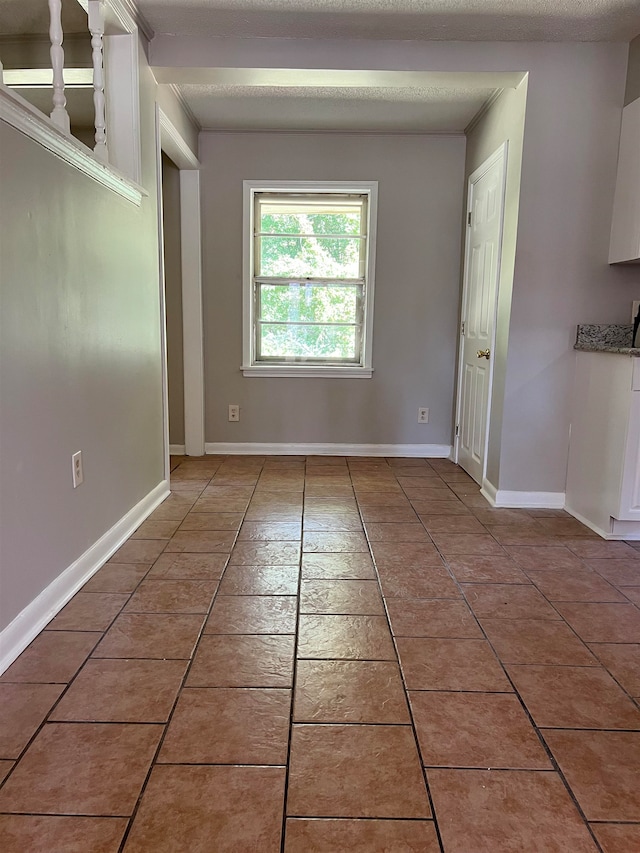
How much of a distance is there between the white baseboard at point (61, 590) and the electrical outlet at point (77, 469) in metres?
0.29

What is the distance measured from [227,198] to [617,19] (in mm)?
2533

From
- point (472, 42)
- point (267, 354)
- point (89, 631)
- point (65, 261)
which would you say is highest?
point (472, 42)

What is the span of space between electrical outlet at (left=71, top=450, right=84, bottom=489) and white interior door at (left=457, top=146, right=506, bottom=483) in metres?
2.29

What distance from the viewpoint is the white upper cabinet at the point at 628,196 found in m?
2.67

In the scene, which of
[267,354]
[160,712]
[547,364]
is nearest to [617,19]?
[547,364]

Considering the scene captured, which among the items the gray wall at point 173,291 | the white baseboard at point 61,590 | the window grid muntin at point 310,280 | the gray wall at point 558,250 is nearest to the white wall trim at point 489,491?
the gray wall at point 558,250

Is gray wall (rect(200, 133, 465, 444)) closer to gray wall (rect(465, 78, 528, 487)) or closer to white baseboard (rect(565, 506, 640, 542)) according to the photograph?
gray wall (rect(465, 78, 528, 487))

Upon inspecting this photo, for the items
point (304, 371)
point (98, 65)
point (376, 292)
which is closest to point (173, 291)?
point (304, 371)

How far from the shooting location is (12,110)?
5.14 ft

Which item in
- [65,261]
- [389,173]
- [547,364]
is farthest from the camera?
[389,173]

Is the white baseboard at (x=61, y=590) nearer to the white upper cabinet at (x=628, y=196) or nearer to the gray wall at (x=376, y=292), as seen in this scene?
the gray wall at (x=376, y=292)

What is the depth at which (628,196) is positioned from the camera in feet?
Answer: 8.99

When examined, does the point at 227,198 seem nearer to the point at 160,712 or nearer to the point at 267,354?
the point at 267,354

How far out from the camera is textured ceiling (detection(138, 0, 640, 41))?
2.46m
